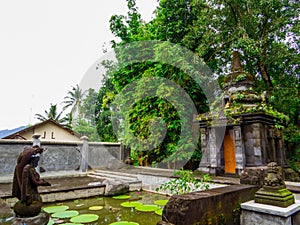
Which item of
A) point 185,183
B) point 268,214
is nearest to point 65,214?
point 185,183

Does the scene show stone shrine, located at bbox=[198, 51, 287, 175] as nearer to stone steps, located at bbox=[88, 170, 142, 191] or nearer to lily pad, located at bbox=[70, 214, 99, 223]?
stone steps, located at bbox=[88, 170, 142, 191]

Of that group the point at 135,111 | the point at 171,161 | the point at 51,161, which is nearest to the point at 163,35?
the point at 135,111

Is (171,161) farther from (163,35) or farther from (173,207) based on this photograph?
(173,207)

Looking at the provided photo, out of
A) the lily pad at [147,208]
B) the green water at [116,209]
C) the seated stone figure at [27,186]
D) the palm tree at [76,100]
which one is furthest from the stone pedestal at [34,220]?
the palm tree at [76,100]

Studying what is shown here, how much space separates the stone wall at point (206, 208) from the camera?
2.53 m

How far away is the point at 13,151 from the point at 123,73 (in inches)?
284

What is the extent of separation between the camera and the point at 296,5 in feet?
29.3

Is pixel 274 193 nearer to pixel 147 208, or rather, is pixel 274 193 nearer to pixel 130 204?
pixel 147 208

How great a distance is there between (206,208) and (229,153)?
6.02 metres

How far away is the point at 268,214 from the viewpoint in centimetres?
297

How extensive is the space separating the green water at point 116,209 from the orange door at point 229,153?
2999 millimetres

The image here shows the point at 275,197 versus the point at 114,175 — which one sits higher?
the point at 275,197

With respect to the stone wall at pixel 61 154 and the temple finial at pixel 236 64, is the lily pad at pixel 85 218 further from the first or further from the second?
the temple finial at pixel 236 64

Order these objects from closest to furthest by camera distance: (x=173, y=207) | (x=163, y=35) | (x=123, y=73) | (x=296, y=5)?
(x=173, y=207)
(x=296, y=5)
(x=163, y=35)
(x=123, y=73)
